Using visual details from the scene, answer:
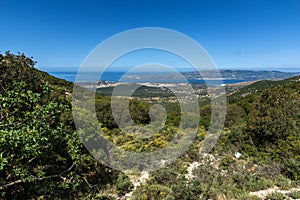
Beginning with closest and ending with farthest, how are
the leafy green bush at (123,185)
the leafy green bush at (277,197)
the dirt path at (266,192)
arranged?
the leafy green bush at (277,197) < the dirt path at (266,192) < the leafy green bush at (123,185)

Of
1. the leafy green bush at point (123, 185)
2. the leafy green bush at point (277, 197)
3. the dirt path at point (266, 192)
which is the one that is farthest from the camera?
the leafy green bush at point (123, 185)

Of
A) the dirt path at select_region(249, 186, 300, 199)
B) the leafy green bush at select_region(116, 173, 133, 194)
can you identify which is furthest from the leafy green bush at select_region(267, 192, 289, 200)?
the leafy green bush at select_region(116, 173, 133, 194)

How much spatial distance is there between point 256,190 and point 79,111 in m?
6.30

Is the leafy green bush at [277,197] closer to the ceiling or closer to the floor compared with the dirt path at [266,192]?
closer to the ceiling

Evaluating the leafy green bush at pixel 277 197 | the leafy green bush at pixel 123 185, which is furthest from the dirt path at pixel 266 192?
the leafy green bush at pixel 123 185

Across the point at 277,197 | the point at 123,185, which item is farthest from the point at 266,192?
the point at 123,185

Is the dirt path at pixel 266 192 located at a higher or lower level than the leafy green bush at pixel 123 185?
lower

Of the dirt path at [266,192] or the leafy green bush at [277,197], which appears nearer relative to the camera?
the leafy green bush at [277,197]

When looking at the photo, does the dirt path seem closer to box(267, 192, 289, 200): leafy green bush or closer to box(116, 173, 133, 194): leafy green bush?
box(267, 192, 289, 200): leafy green bush

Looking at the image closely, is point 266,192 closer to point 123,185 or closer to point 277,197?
point 277,197

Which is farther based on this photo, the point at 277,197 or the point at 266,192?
the point at 266,192

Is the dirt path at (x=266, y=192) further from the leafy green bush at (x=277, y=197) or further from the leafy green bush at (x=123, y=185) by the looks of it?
the leafy green bush at (x=123, y=185)

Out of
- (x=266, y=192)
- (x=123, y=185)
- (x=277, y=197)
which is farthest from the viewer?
(x=123, y=185)

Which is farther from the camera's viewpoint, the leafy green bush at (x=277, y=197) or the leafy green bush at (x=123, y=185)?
the leafy green bush at (x=123, y=185)
